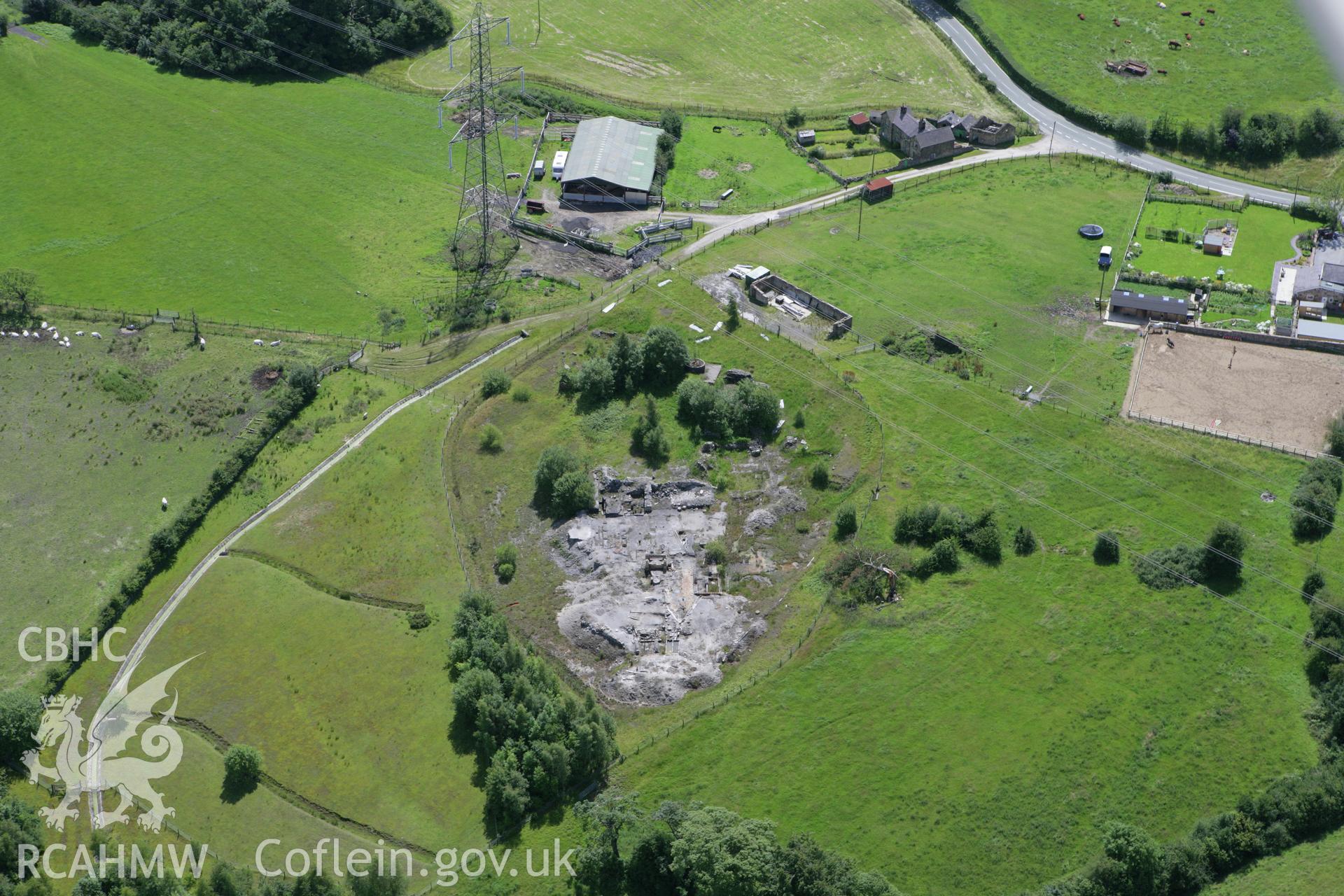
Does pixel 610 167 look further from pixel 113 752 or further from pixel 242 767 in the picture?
pixel 113 752

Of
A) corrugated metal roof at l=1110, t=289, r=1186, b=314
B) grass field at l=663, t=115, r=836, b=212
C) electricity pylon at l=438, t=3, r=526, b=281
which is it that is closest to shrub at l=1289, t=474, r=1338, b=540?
corrugated metal roof at l=1110, t=289, r=1186, b=314

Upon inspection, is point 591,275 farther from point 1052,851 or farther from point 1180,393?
point 1052,851

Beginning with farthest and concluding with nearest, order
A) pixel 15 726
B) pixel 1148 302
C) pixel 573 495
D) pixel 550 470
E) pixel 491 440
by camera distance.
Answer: pixel 1148 302 → pixel 491 440 → pixel 550 470 → pixel 573 495 → pixel 15 726

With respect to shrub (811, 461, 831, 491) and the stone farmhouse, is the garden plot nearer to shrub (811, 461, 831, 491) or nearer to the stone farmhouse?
shrub (811, 461, 831, 491)

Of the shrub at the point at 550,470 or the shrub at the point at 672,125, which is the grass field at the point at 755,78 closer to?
the shrub at the point at 672,125

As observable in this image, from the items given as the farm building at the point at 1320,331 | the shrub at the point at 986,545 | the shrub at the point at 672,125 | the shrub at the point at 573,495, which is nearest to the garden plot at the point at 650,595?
the shrub at the point at 573,495

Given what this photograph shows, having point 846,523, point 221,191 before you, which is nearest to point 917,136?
point 846,523
